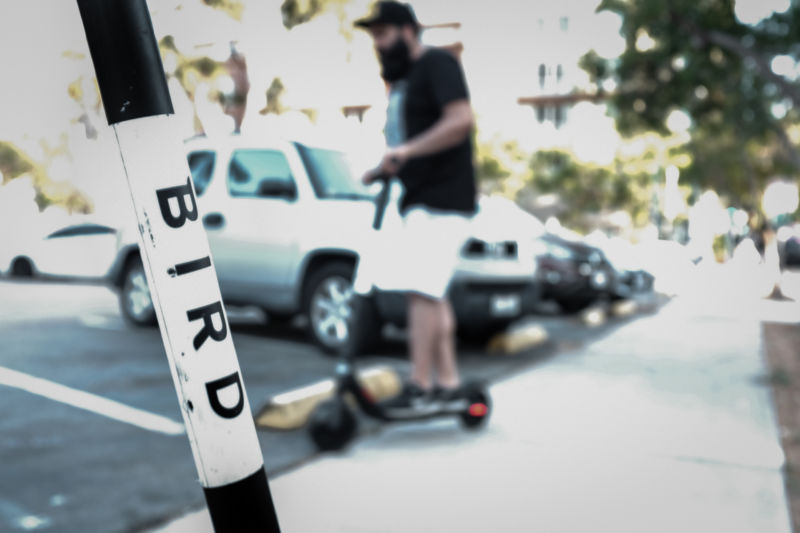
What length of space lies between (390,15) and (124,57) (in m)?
2.33

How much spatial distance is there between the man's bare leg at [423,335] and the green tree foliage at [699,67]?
6.81m

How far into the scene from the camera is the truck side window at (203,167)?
6492 millimetres

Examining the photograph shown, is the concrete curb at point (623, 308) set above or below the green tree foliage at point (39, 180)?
below

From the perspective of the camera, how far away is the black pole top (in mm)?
1546

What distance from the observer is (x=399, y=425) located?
13.1 ft

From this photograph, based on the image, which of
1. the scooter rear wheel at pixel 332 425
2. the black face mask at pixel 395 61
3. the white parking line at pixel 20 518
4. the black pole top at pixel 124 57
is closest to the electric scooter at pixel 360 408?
the scooter rear wheel at pixel 332 425

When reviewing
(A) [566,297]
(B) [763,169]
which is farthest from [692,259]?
(A) [566,297]

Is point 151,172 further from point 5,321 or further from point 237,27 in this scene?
point 237,27

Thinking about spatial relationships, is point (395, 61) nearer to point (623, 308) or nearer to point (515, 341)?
Answer: point (515, 341)

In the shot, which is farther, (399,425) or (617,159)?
(617,159)

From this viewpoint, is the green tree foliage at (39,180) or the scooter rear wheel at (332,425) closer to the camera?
the green tree foliage at (39,180)

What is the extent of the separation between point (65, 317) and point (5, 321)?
3.98 feet

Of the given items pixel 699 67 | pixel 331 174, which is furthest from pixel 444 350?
pixel 699 67

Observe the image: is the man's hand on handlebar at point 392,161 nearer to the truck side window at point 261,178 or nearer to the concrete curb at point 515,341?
the truck side window at point 261,178
